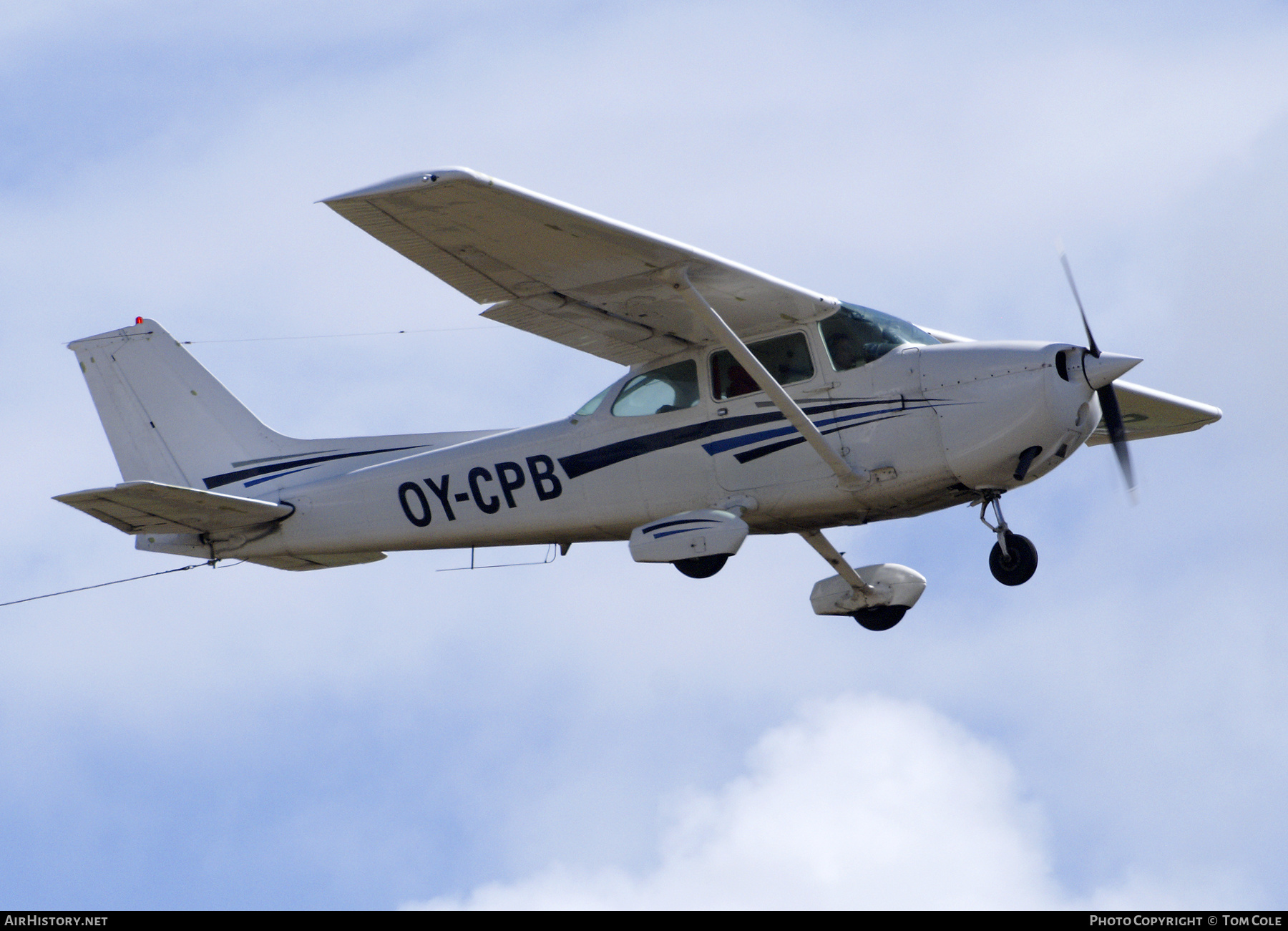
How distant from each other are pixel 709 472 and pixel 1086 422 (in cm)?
287

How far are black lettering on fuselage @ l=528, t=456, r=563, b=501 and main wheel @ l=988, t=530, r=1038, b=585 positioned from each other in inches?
140

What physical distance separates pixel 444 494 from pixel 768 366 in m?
3.09

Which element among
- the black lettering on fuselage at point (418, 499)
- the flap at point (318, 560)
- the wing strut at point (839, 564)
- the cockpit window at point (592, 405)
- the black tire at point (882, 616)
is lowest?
the black tire at point (882, 616)

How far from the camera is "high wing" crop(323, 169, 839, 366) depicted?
1030 centimetres

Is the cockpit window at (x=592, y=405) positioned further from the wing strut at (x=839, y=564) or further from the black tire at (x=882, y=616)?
the black tire at (x=882, y=616)

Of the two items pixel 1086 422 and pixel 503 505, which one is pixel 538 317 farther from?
pixel 1086 422

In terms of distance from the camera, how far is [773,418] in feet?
39.5

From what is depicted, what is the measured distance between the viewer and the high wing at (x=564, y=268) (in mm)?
10305

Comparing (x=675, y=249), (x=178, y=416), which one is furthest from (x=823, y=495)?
(x=178, y=416)

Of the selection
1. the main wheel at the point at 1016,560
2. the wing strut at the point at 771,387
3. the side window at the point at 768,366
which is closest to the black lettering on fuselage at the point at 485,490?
the side window at the point at 768,366

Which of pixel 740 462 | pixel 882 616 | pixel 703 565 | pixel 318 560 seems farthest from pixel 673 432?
pixel 318 560

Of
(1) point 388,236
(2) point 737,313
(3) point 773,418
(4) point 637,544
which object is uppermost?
(1) point 388,236

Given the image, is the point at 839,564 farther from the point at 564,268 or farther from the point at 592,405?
the point at 564,268

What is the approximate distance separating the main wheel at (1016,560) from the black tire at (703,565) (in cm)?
210
